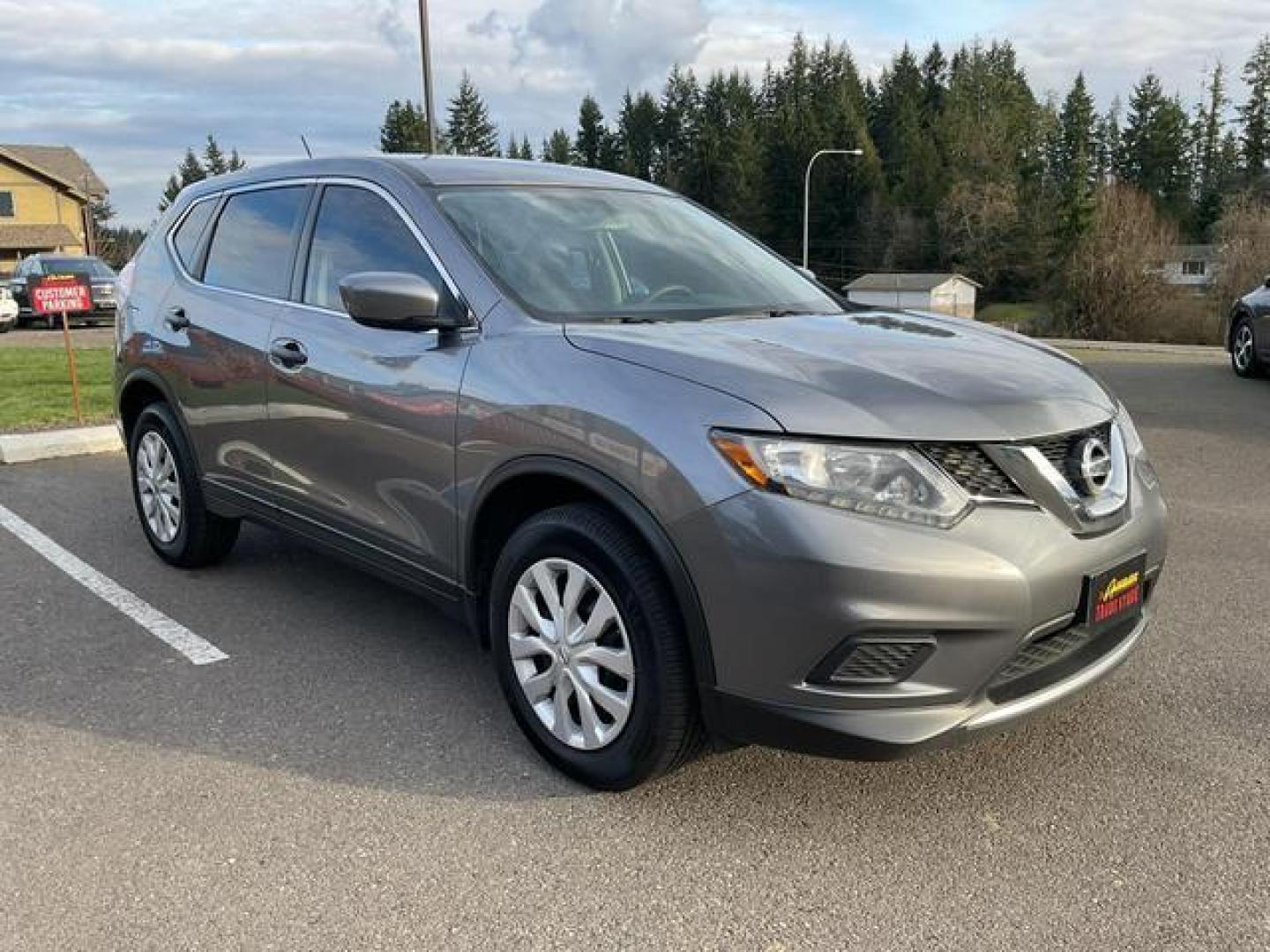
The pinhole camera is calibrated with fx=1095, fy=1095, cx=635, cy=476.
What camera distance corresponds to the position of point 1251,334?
12.2 meters

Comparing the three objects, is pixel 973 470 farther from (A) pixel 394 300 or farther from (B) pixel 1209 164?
(B) pixel 1209 164

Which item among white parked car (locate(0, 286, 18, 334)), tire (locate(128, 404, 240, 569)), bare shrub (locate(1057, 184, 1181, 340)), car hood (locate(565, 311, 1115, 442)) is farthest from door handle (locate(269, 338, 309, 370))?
bare shrub (locate(1057, 184, 1181, 340))

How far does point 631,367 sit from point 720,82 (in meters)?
105

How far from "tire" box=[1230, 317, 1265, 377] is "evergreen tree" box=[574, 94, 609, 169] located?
3860 inches

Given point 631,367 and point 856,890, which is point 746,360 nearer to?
point 631,367

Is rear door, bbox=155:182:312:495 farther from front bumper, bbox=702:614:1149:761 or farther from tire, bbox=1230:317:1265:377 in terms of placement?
tire, bbox=1230:317:1265:377

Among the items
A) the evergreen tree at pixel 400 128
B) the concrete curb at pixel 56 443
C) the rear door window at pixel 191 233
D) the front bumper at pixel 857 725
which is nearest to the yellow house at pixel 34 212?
the evergreen tree at pixel 400 128

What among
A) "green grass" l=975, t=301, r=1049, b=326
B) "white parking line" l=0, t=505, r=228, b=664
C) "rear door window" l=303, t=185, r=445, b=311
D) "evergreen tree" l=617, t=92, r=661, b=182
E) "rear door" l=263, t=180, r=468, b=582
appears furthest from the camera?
"evergreen tree" l=617, t=92, r=661, b=182

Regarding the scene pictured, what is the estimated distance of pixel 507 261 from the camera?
3.53 meters

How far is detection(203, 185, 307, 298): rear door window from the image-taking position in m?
4.32

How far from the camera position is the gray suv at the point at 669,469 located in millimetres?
2604

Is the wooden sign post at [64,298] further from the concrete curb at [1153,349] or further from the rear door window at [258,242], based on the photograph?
the concrete curb at [1153,349]

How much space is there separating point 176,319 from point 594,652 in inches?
116

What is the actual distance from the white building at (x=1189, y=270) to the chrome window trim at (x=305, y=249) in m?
46.0
